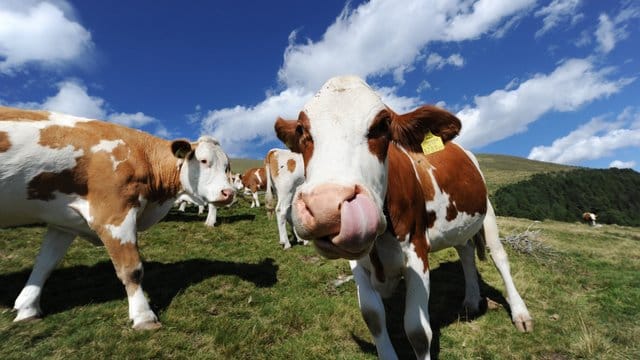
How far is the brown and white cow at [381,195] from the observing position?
2.06 meters

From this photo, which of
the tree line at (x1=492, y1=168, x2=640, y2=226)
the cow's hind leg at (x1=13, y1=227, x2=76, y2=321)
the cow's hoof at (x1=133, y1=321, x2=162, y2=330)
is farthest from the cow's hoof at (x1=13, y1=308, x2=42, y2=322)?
the tree line at (x1=492, y1=168, x2=640, y2=226)

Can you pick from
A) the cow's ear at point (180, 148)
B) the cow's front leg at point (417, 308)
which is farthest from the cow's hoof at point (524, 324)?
the cow's ear at point (180, 148)

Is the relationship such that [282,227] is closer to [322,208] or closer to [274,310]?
[274,310]

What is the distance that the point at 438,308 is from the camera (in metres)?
6.01

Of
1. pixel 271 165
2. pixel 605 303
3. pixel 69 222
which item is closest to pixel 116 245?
pixel 69 222

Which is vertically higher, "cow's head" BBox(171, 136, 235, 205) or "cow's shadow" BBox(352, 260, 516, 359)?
"cow's head" BBox(171, 136, 235, 205)

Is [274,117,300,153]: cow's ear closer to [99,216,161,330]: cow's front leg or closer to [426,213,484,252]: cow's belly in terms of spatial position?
[426,213,484,252]: cow's belly

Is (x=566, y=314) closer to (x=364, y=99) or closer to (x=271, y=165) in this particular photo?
(x=364, y=99)

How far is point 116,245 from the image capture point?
495cm

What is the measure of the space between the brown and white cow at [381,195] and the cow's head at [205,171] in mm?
3791

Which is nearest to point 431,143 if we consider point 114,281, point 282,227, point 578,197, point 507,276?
point 507,276

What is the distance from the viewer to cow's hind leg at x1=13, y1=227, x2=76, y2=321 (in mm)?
4895

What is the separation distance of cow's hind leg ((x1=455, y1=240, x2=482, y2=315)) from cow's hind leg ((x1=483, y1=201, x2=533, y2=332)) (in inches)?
16.2

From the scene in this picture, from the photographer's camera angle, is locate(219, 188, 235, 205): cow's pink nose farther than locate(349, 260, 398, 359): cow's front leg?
Yes
